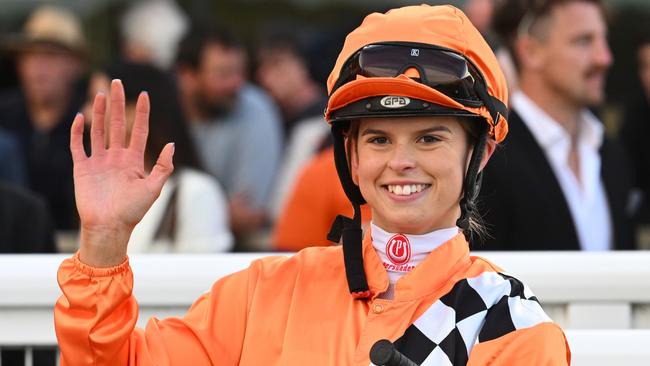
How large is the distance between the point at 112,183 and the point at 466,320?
758 millimetres

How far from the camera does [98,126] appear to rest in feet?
9.43

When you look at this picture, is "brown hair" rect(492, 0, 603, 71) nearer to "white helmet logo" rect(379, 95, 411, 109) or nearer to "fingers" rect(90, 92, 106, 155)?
"white helmet logo" rect(379, 95, 411, 109)

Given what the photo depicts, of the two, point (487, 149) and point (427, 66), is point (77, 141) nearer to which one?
point (427, 66)

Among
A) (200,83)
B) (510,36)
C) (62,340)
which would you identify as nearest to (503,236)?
(510,36)

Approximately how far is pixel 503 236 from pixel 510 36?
4.24ft

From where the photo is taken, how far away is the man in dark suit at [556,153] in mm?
4672

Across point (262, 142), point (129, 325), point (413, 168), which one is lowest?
point (262, 142)

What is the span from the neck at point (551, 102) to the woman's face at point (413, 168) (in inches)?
96.2

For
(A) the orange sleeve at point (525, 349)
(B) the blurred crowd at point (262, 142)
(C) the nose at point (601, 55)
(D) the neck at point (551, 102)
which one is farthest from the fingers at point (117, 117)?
(C) the nose at point (601, 55)

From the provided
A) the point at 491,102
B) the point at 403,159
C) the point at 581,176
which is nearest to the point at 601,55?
the point at 581,176

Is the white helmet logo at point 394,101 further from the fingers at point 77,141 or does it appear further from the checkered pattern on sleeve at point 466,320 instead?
the fingers at point 77,141

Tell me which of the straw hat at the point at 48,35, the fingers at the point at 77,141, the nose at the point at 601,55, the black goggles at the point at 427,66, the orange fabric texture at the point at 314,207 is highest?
the black goggles at the point at 427,66

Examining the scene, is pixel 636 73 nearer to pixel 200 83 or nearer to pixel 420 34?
pixel 200 83

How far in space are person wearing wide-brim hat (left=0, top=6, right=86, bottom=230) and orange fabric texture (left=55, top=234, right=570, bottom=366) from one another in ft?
14.3
